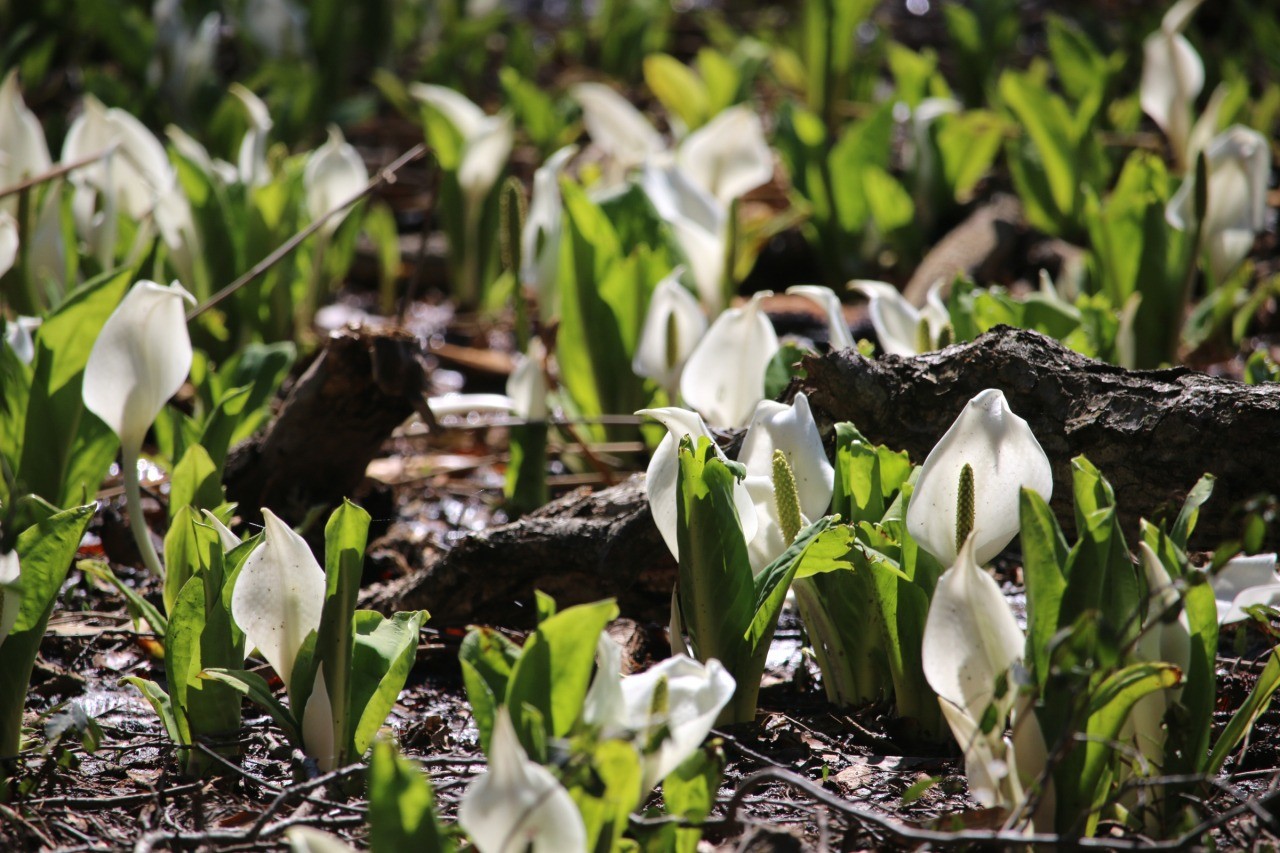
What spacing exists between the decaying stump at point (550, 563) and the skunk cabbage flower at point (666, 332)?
0.36 metres

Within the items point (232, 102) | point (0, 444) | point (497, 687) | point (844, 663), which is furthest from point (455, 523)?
point (232, 102)

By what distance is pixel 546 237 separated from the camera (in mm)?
2650

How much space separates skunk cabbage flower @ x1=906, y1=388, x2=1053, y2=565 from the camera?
1.21 metres

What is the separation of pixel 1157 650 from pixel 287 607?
875 mm

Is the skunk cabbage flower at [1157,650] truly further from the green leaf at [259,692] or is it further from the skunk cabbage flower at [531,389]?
the skunk cabbage flower at [531,389]

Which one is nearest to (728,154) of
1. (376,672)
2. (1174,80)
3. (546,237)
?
(546,237)

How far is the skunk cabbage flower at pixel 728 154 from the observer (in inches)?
104

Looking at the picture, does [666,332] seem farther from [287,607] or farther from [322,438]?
[287,607]

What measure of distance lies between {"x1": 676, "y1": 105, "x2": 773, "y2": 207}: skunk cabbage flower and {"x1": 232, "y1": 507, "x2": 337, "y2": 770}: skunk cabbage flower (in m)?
1.62

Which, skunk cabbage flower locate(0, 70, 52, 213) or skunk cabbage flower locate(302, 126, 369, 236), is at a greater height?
skunk cabbage flower locate(0, 70, 52, 213)

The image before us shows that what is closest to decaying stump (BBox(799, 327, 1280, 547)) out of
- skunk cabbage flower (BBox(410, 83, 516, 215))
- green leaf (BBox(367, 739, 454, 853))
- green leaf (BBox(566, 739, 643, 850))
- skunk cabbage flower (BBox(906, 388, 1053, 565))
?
skunk cabbage flower (BBox(906, 388, 1053, 565))

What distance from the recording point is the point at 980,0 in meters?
4.27

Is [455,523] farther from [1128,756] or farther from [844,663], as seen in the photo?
[1128,756]

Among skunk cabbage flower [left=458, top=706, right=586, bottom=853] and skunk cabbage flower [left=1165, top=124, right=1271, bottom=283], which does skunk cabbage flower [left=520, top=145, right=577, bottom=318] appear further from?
skunk cabbage flower [left=458, top=706, right=586, bottom=853]
